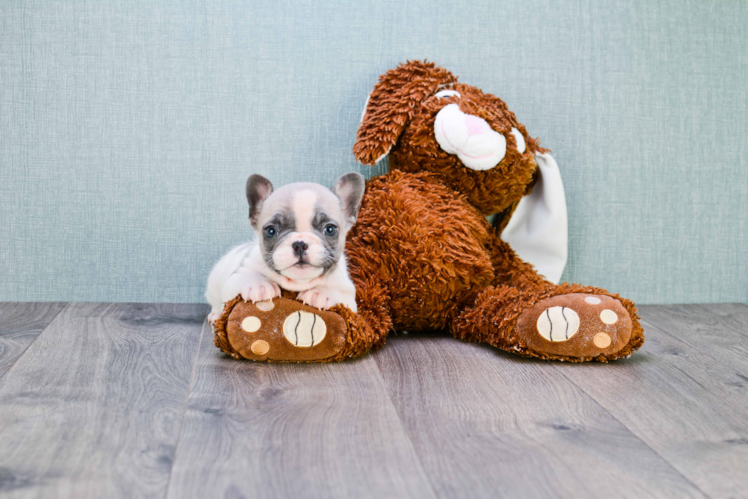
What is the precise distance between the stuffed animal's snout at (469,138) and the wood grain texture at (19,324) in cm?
87

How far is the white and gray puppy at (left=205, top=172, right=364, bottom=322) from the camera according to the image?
1.05 metres

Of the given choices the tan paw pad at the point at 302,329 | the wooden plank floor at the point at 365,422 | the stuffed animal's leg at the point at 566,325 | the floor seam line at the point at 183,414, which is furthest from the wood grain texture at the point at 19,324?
the stuffed animal's leg at the point at 566,325

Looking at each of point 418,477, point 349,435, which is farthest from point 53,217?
point 418,477

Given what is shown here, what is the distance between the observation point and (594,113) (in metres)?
1.63

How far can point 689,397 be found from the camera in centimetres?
98

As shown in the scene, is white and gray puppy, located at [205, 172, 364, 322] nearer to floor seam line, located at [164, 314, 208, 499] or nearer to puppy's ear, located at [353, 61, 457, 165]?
floor seam line, located at [164, 314, 208, 499]

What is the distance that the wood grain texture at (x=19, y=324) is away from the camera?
3.72ft

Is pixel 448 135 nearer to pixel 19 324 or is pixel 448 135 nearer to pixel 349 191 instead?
pixel 349 191

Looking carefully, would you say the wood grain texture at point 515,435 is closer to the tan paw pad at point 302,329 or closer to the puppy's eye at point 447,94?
the tan paw pad at point 302,329

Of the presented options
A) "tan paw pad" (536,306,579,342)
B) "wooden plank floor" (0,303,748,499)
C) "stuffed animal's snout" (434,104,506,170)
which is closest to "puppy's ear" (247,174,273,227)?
"wooden plank floor" (0,303,748,499)

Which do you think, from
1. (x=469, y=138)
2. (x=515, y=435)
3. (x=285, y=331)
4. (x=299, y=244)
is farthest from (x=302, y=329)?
(x=469, y=138)

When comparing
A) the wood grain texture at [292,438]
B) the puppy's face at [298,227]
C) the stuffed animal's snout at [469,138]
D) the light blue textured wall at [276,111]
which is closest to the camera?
the wood grain texture at [292,438]

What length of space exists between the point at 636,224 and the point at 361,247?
77 cm

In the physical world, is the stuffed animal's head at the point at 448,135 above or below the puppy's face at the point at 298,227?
above
